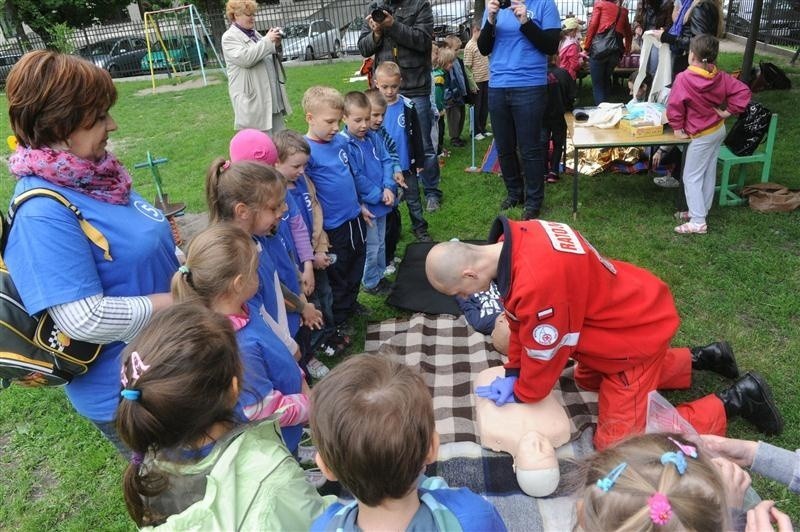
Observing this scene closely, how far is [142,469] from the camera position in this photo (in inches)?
56.7

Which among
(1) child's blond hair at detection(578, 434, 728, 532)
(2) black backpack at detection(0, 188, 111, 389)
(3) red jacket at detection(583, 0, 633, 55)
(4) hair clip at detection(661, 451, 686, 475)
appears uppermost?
(3) red jacket at detection(583, 0, 633, 55)

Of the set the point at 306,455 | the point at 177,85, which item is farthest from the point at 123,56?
the point at 306,455

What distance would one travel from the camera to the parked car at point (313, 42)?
17203 mm

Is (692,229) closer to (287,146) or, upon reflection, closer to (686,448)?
(287,146)

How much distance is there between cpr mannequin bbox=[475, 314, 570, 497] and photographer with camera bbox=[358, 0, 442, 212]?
291cm

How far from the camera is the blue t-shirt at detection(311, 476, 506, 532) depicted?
3.98ft

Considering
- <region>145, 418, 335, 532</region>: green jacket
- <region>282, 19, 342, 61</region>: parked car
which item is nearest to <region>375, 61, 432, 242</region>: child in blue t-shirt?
<region>145, 418, 335, 532</region>: green jacket

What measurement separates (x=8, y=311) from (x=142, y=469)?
25.6 inches

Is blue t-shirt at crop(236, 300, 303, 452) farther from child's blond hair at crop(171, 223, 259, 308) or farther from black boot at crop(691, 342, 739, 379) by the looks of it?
black boot at crop(691, 342, 739, 379)

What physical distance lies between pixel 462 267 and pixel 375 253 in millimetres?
1860

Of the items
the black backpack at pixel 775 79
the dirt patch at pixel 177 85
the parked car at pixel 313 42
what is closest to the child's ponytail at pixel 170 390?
the black backpack at pixel 775 79

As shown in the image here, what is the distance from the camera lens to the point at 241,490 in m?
Answer: 1.35

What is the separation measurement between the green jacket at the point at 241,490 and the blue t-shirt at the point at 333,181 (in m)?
1.97

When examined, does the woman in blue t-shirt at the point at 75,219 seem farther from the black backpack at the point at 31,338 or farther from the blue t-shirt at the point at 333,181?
the blue t-shirt at the point at 333,181
